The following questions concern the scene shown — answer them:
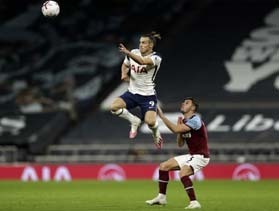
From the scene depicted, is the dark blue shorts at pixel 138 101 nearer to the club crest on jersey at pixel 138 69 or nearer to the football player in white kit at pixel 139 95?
the football player in white kit at pixel 139 95

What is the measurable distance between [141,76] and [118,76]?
1920cm

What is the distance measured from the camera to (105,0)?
37906 mm

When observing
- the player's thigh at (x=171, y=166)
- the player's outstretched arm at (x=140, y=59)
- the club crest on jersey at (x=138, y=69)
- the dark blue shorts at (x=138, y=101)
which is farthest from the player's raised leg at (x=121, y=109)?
the player's thigh at (x=171, y=166)

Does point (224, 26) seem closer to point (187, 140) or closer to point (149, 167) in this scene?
point (149, 167)

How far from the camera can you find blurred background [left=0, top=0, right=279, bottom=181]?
101 ft

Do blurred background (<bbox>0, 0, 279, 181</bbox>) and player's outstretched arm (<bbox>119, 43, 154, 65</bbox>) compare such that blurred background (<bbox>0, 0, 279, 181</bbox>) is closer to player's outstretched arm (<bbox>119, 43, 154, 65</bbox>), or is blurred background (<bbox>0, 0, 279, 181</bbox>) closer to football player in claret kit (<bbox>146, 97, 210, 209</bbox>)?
player's outstretched arm (<bbox>119, 43, 154, 65</bbox>)

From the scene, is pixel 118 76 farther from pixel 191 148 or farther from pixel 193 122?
pixel 193 122

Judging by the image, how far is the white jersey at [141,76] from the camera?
51.8ft

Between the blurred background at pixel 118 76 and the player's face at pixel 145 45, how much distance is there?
14520 mm

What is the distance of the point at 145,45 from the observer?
49.7 feet

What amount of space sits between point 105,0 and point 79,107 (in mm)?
6392

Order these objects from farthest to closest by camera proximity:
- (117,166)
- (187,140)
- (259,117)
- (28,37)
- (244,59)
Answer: (28,37) < (244,59) < (259,117) < (117,166) < (187,140)

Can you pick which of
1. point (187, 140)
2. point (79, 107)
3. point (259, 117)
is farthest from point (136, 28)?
point (187, 140)

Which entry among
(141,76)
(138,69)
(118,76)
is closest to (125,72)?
(138,69)
